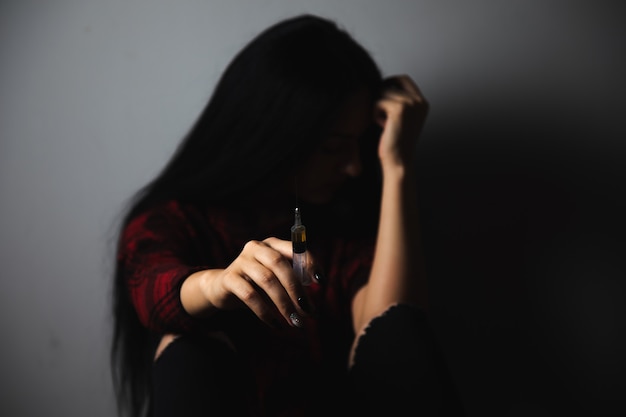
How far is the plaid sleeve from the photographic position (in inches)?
20.5

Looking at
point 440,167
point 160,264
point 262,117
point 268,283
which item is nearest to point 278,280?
point 268,283

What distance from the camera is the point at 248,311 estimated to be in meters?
0.63

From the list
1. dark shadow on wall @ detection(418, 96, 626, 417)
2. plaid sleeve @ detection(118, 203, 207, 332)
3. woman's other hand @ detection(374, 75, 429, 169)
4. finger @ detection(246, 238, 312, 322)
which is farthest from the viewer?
dark shadow on wall @ detection(418, 96, 626, 417)

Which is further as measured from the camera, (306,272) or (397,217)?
(397,217)

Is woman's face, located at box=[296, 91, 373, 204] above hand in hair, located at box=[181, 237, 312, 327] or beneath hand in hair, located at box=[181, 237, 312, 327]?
above

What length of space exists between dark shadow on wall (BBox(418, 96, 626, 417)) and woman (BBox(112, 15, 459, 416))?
156 mm

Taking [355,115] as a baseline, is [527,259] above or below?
below

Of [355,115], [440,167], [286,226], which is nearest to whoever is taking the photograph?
[286,226]

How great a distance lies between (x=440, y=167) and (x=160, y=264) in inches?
21.3

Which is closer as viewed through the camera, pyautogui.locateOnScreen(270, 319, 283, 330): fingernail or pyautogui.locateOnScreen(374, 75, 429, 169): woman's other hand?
pyautogui.locateOnScreen(270, 319, 283, 330): fingernail

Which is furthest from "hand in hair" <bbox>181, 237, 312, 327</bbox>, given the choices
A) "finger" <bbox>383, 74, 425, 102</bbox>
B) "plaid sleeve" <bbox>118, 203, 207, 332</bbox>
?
"finger" <bbox>383, 74, 425, 102</bbox>

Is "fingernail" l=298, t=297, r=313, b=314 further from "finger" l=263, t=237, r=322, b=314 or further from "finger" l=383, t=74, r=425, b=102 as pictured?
"finger" l=383, t=74, r=425, b=102

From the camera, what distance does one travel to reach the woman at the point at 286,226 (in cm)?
60

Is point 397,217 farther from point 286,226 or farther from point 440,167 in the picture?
point 286,226
